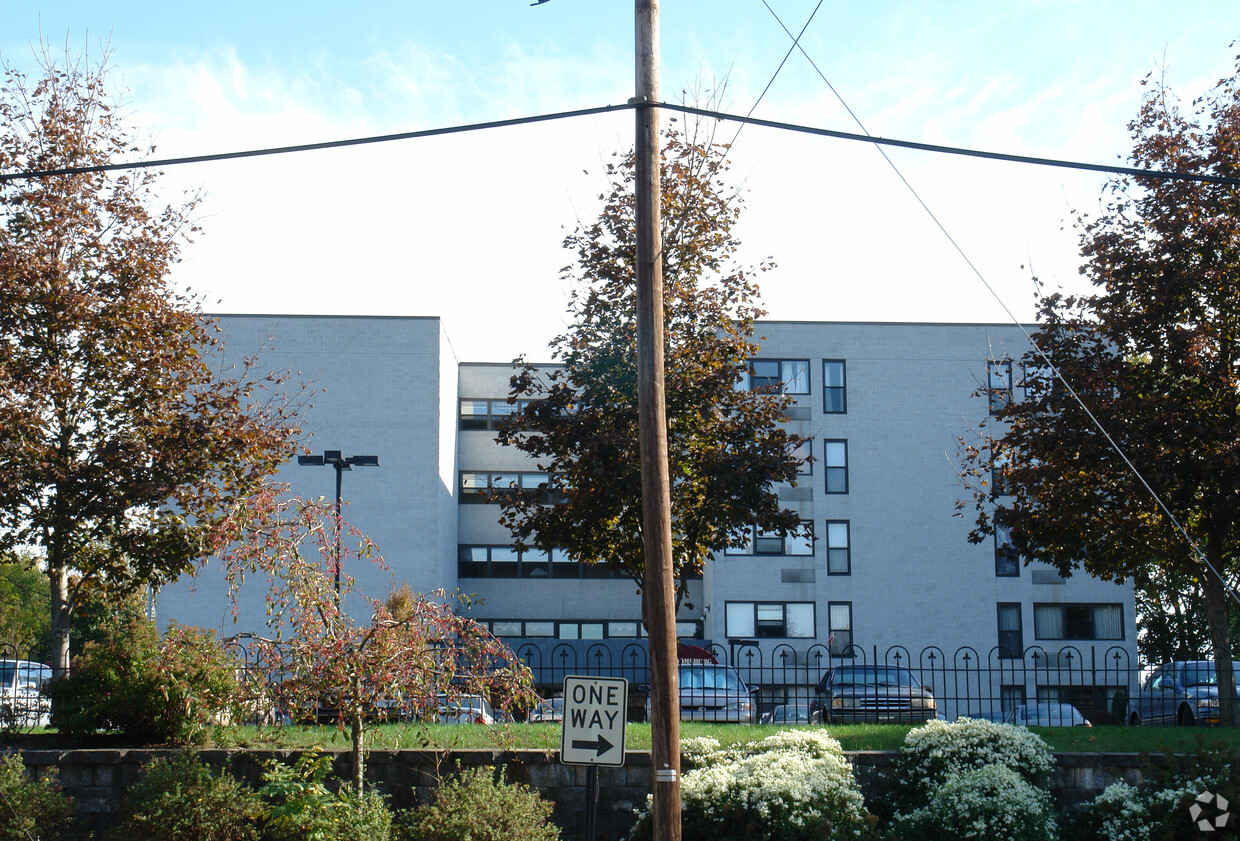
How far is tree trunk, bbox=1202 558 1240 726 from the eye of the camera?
45.4ft

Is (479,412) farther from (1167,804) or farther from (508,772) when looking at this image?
(1167,804)

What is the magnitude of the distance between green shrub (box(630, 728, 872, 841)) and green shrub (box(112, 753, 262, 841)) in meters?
3.87

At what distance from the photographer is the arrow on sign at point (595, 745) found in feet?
28.3

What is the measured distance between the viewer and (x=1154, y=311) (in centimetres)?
1385

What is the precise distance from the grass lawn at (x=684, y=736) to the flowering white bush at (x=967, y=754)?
696mm

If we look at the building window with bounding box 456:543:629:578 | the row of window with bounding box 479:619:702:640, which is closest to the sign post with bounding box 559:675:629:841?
the row of window with bounding box 479:619:702:640

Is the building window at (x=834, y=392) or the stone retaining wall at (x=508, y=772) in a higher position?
the building window at (x=834, y=392)

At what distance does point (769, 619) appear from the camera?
36.0 m

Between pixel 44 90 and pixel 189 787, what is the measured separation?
8.84 metres

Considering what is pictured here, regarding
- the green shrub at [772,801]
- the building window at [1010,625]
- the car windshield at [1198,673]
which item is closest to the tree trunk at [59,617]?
the green shrub at [772,801]

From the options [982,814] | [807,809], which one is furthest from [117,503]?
[982,814]

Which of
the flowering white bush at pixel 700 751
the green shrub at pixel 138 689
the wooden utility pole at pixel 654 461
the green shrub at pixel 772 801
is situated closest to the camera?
the wooden utility pole at pixel 654 461

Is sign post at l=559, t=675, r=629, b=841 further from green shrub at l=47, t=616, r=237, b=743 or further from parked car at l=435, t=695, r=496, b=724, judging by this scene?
green shrub at l=47, t=616, r=237, b=743

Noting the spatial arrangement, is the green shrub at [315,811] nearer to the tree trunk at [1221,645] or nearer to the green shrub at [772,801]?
the green shrub at [772,801]
